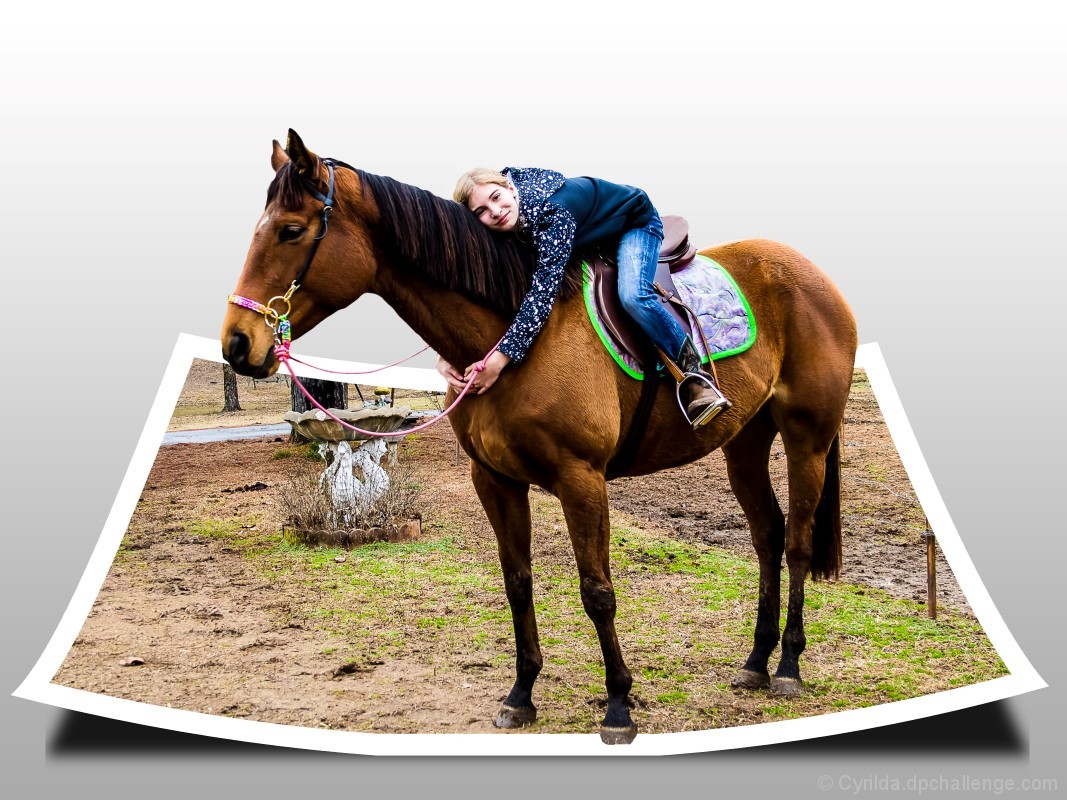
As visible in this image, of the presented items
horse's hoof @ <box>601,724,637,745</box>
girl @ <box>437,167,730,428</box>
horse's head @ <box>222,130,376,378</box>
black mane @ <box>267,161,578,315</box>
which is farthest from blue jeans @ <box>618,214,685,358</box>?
horse's hoof @ <box>601,724,637,745</box>

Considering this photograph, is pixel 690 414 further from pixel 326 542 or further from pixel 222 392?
pixel 222 392

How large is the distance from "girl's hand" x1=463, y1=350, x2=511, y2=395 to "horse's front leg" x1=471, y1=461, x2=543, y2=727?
508 millimetres

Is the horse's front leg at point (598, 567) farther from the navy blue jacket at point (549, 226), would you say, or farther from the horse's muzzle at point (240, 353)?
the horse's muzzle at point (240, 353)

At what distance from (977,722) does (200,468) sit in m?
6.54

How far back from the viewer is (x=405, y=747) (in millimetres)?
4426

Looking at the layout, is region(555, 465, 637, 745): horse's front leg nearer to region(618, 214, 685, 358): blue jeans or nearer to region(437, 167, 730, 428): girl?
region(437, 167, 730, 428): girl

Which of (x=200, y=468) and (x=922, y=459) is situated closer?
(x=922, y=459)

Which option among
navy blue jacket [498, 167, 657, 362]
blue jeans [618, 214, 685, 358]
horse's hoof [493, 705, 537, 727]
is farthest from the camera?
horse's hoof [493, 705, 537, 727]

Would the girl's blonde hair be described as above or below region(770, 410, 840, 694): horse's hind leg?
above

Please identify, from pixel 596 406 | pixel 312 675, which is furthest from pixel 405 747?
pixel 596 406

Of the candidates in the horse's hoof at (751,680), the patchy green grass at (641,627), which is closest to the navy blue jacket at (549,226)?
the patchy green grass at (641,627)

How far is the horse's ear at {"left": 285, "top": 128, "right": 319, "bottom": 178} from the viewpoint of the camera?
369cm

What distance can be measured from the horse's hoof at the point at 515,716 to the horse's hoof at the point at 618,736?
1.46 ft

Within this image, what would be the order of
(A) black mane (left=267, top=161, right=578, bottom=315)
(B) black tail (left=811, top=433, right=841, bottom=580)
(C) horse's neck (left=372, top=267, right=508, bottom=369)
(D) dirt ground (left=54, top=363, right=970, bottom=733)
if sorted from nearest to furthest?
1. (A) black mane (left=267, top=161, right=578, bottom=315)
2. (C) horse's neck (left=372, top=267, right=508, bottom=369)
3. (D) dirt ground (left=54, top=363, right=970, bottom=733)
4. (B) black tail (left=811, top=433, right=841, bottom=580)
